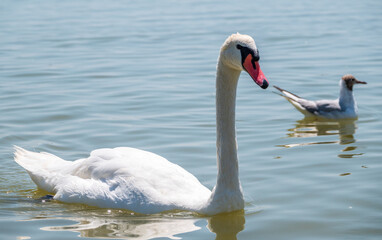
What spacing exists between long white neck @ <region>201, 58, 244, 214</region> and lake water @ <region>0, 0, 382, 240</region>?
0.19 m

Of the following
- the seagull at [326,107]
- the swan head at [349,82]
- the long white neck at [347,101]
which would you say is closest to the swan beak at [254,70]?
the seagull at [326,107]

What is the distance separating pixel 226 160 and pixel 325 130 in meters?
5.26

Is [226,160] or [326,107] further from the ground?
[326,107]

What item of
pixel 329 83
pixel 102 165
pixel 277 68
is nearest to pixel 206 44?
pixel 277 68

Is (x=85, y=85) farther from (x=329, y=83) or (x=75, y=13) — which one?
(x=75, y=13)

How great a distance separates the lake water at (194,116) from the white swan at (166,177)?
5.6 inches

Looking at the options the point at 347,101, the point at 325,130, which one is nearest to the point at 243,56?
the point at 325,130

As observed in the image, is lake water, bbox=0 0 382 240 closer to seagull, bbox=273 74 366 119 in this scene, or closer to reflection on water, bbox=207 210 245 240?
reflection on water, bbox=207 210 245 240

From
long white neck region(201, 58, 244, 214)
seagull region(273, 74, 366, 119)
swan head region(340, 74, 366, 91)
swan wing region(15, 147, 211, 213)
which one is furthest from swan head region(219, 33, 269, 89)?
swan head region(340, 74, 366, 91)

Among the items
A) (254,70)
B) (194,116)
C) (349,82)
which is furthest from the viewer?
(349,82)

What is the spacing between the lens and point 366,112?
12.3 m

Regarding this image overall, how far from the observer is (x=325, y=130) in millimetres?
11664

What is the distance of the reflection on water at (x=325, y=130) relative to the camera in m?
10.4

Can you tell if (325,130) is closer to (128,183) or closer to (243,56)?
(128,183)
